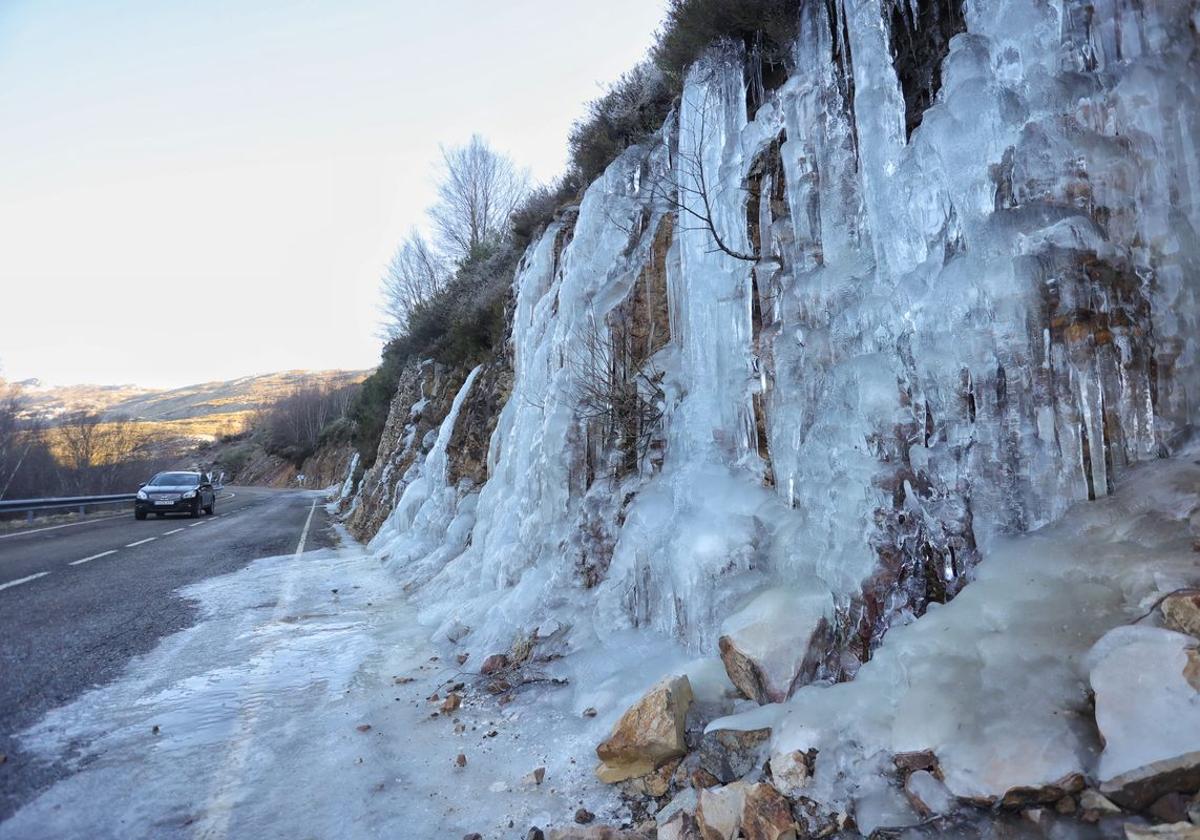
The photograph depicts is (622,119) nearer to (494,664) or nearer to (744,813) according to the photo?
(494,664)

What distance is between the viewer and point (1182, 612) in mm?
2051

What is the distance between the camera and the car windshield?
18.7 m

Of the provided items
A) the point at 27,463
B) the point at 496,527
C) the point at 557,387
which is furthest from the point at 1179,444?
the point at 27,463

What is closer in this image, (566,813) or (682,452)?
(566,813)

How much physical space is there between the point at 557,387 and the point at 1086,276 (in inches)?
191

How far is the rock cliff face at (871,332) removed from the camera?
2908 millimetres

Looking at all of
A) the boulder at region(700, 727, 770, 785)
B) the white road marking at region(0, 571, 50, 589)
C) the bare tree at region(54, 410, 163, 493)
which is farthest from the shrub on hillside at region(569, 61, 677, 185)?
the bare tree at region(54, 410, 163, 493)

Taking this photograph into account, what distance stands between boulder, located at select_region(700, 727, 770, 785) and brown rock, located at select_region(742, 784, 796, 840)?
0.30 m

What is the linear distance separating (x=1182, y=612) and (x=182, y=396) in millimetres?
153963

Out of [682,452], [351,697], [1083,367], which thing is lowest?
[351,697]

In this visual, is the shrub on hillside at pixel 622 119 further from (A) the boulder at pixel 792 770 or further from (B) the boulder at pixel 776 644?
(A) the boulder at pixel 792 770

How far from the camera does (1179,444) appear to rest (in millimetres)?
2758

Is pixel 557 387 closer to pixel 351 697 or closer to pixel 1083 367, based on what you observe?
pixel 351 697

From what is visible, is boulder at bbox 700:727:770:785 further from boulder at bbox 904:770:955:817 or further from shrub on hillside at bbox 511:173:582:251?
shrub on hillside at bbox 511:173:582:251
